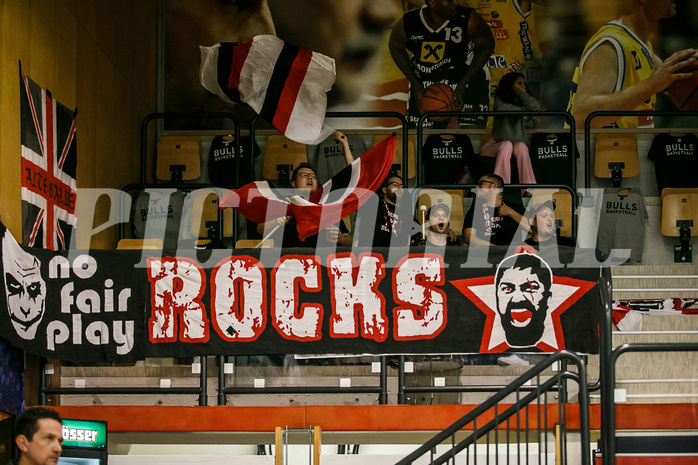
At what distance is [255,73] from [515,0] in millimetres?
3966

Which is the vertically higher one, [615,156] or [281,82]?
[281,82]

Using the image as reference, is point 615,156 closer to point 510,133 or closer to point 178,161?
point 510,133

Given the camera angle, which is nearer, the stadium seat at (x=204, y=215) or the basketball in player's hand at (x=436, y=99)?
the stadium seat at (x=204, y=215)

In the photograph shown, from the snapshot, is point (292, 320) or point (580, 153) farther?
point (580, 153)

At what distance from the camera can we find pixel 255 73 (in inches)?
342

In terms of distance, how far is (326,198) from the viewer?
26.2ft

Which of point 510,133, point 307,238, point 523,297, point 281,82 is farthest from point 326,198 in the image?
point 510,133

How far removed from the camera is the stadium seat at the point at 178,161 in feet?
33.6

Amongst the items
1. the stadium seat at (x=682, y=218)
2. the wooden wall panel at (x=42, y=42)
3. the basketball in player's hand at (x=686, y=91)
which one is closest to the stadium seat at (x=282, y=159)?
the wooden wall panel at (x=42, y=42)

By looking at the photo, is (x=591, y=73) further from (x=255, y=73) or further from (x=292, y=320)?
(x=292, y=320)

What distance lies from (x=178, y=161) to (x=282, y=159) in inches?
43.0

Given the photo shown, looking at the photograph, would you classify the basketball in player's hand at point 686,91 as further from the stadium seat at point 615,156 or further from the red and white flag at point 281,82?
the red and white flag at point 281,82

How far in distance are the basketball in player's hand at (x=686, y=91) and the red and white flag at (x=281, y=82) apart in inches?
176

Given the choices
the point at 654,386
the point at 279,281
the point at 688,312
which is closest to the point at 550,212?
the point at 688,312
